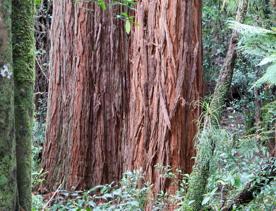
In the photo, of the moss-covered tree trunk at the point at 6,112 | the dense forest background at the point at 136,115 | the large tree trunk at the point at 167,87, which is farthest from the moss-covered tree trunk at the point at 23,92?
the large tree trunk at the point at 167,87

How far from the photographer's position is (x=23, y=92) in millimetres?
2375

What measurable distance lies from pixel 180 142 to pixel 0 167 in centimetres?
356

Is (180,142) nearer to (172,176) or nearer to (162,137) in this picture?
(162,137)

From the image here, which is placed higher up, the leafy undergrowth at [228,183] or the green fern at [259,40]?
the green fern at [259,40]

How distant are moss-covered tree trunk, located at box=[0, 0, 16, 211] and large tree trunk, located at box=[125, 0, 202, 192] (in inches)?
131

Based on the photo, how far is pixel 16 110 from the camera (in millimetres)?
2328

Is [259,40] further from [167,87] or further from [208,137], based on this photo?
[167,87]

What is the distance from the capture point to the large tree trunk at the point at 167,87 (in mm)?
5445

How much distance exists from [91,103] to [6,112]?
467cm

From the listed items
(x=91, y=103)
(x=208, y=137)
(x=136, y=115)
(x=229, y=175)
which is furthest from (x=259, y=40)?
(x=91, y=103)

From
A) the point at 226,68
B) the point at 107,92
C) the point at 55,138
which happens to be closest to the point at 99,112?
the point at 107,92

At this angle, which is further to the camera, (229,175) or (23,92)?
(229,175)

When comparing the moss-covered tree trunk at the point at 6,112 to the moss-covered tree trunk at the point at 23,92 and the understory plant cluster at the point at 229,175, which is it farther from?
the understory plant cluster at the point at 229,175

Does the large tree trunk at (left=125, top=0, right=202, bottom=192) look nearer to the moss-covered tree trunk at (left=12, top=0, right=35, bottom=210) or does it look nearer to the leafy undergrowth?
the leafy undergrowth
